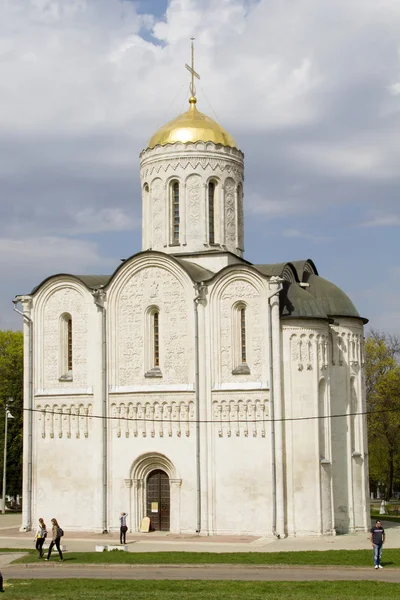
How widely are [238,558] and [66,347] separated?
524 inches

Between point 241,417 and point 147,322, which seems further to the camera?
point 147,322

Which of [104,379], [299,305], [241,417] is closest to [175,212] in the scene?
[299,305]

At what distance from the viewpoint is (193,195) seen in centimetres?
3709

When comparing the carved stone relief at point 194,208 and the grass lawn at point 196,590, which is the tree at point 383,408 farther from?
the grass lawn at point 196,590

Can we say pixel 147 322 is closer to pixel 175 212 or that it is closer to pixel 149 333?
pixel 149 333

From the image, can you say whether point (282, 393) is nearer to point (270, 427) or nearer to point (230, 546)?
point (270, 427)

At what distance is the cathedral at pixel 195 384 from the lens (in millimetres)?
32688

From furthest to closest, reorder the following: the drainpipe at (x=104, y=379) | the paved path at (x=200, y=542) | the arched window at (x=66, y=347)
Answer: the arched window at (x=66, y=347) → the drainpipe at (x=104, y=379) → the paved path at (x=200, y=542)

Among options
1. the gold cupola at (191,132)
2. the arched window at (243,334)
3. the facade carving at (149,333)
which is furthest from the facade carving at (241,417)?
the gold cupola at (191,132)

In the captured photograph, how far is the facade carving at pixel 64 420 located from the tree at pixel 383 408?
19956 millimetres

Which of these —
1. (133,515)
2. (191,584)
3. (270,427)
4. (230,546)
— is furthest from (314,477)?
(191,584)

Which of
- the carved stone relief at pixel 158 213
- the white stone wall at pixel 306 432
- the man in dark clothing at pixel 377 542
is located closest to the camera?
the man in dark clothing at pixel 377 542

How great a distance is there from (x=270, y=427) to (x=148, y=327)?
5.92 metres

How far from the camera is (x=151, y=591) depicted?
20422 millimetres
